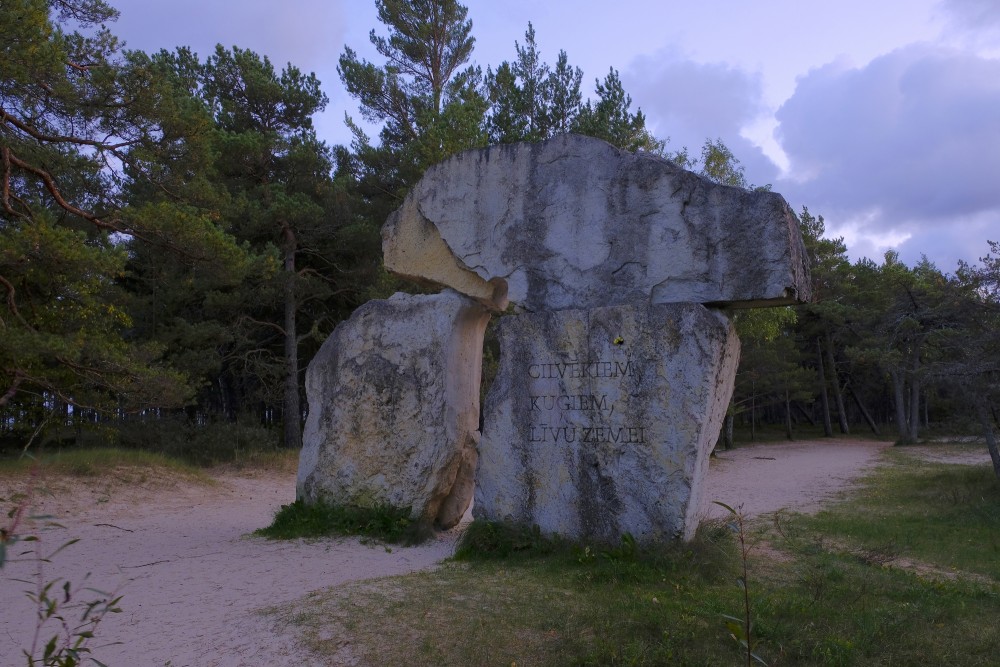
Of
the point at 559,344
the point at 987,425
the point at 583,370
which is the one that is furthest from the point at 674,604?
the point at 987,425

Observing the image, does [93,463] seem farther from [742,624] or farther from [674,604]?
[742,624]

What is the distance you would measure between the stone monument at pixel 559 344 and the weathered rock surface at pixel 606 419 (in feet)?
0.04

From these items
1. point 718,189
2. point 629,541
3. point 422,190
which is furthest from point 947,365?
point 422,190

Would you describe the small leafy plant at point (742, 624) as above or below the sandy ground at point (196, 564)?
above

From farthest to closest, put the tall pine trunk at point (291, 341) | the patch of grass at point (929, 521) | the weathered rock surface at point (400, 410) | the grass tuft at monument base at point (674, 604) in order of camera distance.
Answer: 1. the tall pine trunk at point (291, 341)
2. the weathered rock surface at point (400, 410)
3. the patch of grass at point (929, 521)
4. the grass tuft at monument base at point (674, 604)

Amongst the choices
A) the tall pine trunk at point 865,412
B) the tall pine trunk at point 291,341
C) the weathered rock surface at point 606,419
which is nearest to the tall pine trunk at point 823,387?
the tall pine trunk at point 865,412

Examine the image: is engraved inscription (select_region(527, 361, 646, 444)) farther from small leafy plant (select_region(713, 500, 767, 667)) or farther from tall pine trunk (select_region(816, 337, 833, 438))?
tall pine trunk (select_region(816, 337, 833, 438))

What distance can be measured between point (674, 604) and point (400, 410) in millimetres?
3466

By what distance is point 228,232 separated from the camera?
628 inches

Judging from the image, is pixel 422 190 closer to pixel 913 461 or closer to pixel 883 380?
pixel 913 461

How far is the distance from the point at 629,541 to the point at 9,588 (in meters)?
4.36

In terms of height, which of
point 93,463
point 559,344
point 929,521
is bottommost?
point 929,521

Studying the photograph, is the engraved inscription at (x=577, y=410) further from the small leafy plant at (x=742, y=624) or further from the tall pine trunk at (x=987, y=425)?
the tall pine trunk at (x=987, y=425)

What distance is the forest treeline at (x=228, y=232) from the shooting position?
924cm
